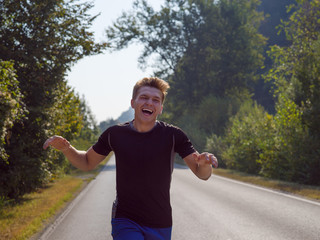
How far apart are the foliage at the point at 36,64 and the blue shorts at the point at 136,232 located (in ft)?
29.2

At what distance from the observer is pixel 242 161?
25.4 meters

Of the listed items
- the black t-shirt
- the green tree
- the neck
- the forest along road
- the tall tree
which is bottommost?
the forest along road

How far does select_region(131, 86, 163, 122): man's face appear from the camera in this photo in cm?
387

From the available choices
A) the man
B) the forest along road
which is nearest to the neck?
the man

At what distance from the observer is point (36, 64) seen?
1274cm

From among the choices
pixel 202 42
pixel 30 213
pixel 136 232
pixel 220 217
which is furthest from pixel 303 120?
pixel 202 42

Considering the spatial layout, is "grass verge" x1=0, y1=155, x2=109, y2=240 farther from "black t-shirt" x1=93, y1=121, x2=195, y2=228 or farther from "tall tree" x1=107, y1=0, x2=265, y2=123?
"tall tree" x1=107, y1=0, x2=265, y2=123

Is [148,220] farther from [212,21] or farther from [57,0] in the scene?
[212,21]

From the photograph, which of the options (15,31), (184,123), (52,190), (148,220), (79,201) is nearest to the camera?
(148,220)

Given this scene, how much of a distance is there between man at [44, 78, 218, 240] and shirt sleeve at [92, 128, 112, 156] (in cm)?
7

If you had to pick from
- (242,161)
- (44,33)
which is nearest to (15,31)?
(44,33)

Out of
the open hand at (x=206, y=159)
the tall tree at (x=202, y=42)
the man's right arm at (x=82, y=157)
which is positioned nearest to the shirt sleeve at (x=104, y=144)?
the man's right arm at (x=82, y=157)

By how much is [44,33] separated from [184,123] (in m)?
36.3

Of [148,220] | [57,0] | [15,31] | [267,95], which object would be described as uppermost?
[267,95]
